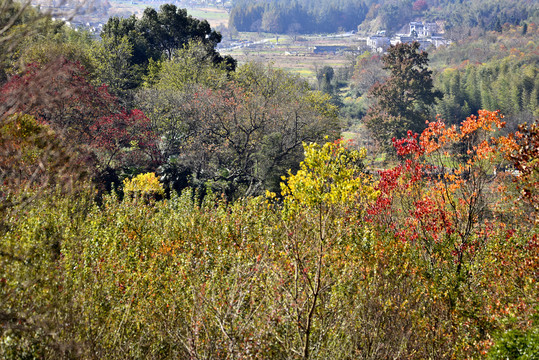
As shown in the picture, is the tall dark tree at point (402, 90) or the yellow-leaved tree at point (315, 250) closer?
the yellow-leaved tree at point (315, 250)

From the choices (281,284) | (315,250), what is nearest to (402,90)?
(315,250)

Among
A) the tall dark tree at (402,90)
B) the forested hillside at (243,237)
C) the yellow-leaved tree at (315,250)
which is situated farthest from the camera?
the tall dark tree at (402,90)

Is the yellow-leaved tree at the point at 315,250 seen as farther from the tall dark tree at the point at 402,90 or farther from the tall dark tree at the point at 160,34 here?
the tall dark tree at the point at 402,90

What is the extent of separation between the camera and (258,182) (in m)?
23.1

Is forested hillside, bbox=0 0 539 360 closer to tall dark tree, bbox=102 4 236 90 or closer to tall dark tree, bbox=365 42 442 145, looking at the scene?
tall dark tree, bbox=102 4 236 90

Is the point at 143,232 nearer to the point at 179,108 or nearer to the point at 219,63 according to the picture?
the point at 179,108

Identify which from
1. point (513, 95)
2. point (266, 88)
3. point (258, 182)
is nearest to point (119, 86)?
point (266, 88)

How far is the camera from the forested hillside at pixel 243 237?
5641 mm

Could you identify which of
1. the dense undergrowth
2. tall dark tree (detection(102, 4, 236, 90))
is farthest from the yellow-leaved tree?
tall dark tree (detection(102, 4, 236, 90))

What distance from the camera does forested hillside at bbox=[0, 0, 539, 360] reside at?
564 centimetres

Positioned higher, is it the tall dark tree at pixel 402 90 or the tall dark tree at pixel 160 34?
the tall dark tree at pixel 160 34

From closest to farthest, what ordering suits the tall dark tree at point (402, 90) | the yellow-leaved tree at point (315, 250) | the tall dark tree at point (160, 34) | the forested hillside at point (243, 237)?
the yellow-leaved tree at point (315, 250), the forested hillside at point (243, 237), the tall dark tree at point (160, 34), the tall dark tree at point (402, 90)

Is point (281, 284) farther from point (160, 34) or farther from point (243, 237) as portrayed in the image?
point (160, 34)

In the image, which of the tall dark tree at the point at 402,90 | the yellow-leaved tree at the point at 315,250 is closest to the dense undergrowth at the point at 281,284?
the yellow-leaved tree at the point at 315,250
